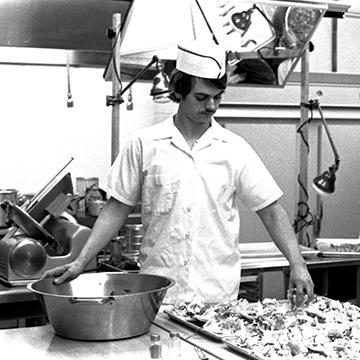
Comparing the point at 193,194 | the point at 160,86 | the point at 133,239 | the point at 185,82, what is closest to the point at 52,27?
the point at 160,86

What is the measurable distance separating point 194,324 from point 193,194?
0.61 metres

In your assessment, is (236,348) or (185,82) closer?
(236,348)

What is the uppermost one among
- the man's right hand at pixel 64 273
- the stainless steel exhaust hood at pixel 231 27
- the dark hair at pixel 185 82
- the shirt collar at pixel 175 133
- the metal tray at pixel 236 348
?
the stainless steel exhaust hood at pixel 231 27

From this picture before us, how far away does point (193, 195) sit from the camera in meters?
2.67

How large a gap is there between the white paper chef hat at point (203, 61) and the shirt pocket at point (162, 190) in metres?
0.39

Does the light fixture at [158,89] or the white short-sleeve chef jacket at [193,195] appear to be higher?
the light fixture at [158,89]

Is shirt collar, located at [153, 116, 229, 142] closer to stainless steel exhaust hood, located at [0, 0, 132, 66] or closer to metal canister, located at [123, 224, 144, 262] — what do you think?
metal canister, located at [123, 224, 144, 262]

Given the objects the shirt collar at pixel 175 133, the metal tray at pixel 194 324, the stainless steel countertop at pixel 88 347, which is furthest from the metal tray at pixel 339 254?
the stainless steel countertop at pixel 88 347

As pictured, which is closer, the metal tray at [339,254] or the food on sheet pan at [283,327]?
the food on sheet pan at [283,327]

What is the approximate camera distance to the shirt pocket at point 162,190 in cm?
269

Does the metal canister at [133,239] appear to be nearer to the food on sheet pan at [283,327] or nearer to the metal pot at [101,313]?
the food on sheet pan at [283,327]

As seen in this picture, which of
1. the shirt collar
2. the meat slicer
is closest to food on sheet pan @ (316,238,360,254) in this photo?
the meat slicer

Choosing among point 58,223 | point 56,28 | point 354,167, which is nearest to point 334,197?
point 354,167

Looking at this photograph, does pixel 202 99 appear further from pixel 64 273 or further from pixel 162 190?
pixel 64 273
